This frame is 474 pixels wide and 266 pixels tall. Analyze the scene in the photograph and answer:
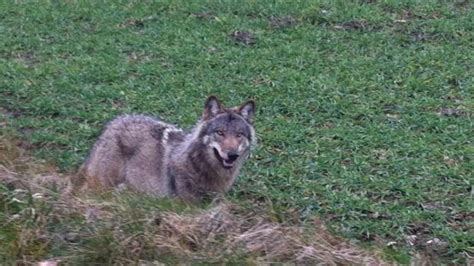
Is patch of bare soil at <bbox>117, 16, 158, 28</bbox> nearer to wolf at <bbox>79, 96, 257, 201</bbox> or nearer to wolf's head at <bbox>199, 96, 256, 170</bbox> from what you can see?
wolf at <bbox>79, 96, 257, 201</bbox>

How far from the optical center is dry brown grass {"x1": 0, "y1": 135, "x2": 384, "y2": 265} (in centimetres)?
600

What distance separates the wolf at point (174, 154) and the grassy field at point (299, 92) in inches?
12.0

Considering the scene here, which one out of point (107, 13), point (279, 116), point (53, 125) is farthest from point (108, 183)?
point (107, 13)

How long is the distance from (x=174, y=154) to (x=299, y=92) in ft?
7.98

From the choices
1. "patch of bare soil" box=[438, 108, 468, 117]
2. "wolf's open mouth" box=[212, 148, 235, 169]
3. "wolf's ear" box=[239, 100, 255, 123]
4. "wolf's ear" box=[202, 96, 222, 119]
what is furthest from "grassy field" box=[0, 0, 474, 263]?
"wolf's ear" box=[202, 96, 222, 119]

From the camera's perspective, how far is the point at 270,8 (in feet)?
44.3

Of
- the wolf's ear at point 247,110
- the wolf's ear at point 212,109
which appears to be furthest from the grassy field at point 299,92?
the wolf's ear at point 212,109

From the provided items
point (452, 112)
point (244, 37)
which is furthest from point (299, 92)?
point (244, 37)

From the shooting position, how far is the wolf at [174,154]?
843 cm

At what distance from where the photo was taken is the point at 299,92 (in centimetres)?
1071

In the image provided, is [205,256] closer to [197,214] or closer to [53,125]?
[197,214]

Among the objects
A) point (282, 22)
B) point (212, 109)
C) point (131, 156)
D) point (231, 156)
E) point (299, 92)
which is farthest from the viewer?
point (282, 22)

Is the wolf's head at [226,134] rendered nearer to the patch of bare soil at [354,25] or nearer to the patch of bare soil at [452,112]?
the patch of bare soil at [452,112]

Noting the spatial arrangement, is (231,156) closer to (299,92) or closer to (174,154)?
(174,154)
